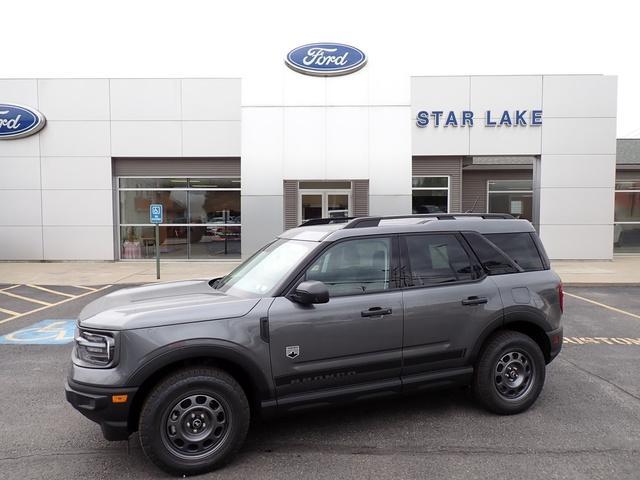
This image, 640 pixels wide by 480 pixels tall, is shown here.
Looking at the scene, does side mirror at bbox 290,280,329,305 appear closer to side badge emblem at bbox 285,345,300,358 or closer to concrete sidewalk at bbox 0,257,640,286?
side badge emblem at bbox 285,345,300,358

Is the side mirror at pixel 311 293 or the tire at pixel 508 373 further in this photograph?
the tire at pixel 508 373

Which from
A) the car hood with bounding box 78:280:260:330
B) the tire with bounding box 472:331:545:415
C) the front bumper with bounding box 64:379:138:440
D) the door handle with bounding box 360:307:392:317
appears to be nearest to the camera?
the front bumper with bounding box 64:379:138:440

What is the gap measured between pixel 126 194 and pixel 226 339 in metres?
15.6

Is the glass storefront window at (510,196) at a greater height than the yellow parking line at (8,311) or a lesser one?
greater

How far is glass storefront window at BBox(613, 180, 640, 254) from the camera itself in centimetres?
1908

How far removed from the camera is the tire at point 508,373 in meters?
4.22

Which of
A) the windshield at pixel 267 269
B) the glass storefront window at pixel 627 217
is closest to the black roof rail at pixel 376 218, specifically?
the windshield at pixel 267 269

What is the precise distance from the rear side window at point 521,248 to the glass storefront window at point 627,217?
17125 mm

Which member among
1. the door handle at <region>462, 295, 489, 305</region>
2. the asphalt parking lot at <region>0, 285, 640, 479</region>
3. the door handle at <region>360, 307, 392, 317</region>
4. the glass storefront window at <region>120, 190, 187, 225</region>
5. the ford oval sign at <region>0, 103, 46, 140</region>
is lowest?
the asphalt parking lot at <region>0, 285, 640, 479</region>

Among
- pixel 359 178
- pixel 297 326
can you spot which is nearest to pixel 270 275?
pixel 297 326

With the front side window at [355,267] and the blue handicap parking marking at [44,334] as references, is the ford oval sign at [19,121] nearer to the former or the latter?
the blue handicap parking marking at [44,334]

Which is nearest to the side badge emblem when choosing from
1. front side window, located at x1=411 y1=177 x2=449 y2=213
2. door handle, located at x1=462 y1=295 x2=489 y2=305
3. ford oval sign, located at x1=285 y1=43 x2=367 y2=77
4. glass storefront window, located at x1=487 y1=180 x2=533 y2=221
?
door handle, located at x1=462 y1=295 x2=489 y2=305

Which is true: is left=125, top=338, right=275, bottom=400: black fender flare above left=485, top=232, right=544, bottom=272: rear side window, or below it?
below

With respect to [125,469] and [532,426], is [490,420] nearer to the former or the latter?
[532,426]
